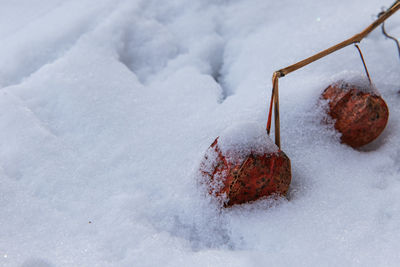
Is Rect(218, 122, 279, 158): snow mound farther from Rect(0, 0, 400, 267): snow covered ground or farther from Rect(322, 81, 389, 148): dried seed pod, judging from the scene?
Rect(322, 81, 389, 148): dried seed pod

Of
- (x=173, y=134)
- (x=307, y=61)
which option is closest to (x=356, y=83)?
(x=307, y=61)

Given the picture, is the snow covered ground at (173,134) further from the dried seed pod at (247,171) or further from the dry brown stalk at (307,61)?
the dry brown stalk at (307,61)

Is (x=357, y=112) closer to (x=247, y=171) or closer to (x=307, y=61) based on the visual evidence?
(x=307, y=61)

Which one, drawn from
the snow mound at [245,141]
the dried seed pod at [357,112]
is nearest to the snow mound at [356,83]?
the dried seed pod at [357,112]

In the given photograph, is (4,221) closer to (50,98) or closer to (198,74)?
(50,98)

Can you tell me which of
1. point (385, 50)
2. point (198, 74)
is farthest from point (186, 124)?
point (385, 50)

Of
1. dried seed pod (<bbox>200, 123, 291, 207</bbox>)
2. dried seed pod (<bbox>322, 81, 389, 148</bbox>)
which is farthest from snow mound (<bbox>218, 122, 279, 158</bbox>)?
dried seed pod (<bbox>322, 81, 389, 148</bbox>)
